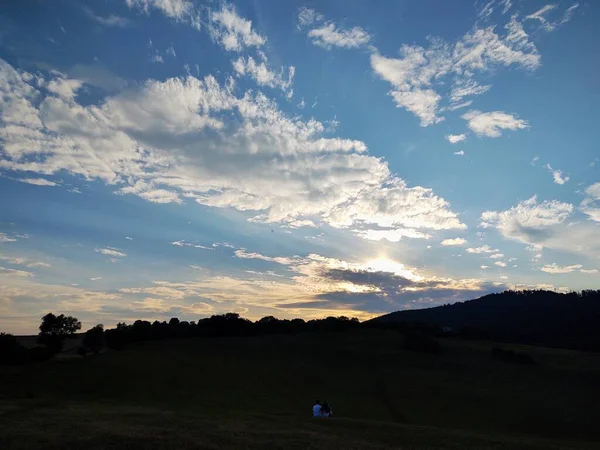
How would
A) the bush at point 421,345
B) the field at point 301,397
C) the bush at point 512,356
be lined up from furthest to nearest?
1. the bush at point 421,345
2. the bush at point 512,356
3. the field at point 301,397

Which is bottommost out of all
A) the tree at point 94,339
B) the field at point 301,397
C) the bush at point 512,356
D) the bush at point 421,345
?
the field at point 301,397

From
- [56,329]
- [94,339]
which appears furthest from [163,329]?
[56,329]

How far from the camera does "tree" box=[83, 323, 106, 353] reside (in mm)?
143500

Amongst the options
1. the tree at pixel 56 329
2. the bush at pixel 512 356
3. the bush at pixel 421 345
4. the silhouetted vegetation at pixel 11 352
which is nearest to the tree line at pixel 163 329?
the tree at pixel 56 329

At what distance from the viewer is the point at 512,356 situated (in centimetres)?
10600

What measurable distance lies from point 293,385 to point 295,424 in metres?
35.3

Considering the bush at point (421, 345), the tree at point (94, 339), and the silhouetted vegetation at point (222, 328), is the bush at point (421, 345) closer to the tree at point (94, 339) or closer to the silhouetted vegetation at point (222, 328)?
the silhouetted vegetation at point (222, 328)

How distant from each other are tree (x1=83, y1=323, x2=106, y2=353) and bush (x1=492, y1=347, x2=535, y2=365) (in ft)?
380

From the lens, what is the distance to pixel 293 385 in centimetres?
7319

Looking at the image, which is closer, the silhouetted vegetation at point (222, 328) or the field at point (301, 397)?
the field at point (301, 397)

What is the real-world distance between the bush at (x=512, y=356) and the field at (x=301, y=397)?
2483 millimetres

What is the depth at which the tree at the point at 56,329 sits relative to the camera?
14588 centimetres

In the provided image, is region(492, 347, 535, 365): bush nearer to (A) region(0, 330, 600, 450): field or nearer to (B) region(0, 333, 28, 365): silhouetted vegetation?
(A) region(0, 330, 600, 450): field

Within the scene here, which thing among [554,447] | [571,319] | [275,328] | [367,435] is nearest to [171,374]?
[367,435]
